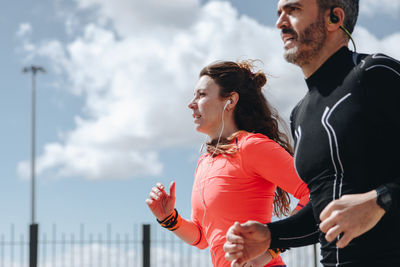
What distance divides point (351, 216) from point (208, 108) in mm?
2044

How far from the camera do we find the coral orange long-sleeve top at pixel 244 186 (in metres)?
3.14

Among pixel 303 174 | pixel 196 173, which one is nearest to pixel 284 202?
pixel 196 173

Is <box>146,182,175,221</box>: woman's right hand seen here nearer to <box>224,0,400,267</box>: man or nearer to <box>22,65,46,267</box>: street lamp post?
<box>224,0,400,267</box>: man

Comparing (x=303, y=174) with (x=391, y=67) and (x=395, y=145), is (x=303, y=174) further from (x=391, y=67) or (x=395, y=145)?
(x=391, y=67)

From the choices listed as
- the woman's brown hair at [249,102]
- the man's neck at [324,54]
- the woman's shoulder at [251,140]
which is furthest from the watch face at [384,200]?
the woman's brown hair at [249,102]

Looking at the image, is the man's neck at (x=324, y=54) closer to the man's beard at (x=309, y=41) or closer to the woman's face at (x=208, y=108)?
the man's beard at (x=309, y=41)

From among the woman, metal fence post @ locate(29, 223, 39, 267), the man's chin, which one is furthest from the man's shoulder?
metal fence post @ locate(29, 223, 39, 267)

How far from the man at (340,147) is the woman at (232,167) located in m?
0.73

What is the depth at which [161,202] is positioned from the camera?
3.71 m

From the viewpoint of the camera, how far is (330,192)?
1.91 m

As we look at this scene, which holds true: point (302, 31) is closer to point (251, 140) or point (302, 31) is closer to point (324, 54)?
point (324, 54)

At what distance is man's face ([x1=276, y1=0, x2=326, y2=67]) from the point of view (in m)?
2.04

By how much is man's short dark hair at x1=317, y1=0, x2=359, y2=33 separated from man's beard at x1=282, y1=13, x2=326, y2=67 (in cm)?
6

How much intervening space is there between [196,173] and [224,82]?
71 centimetres
